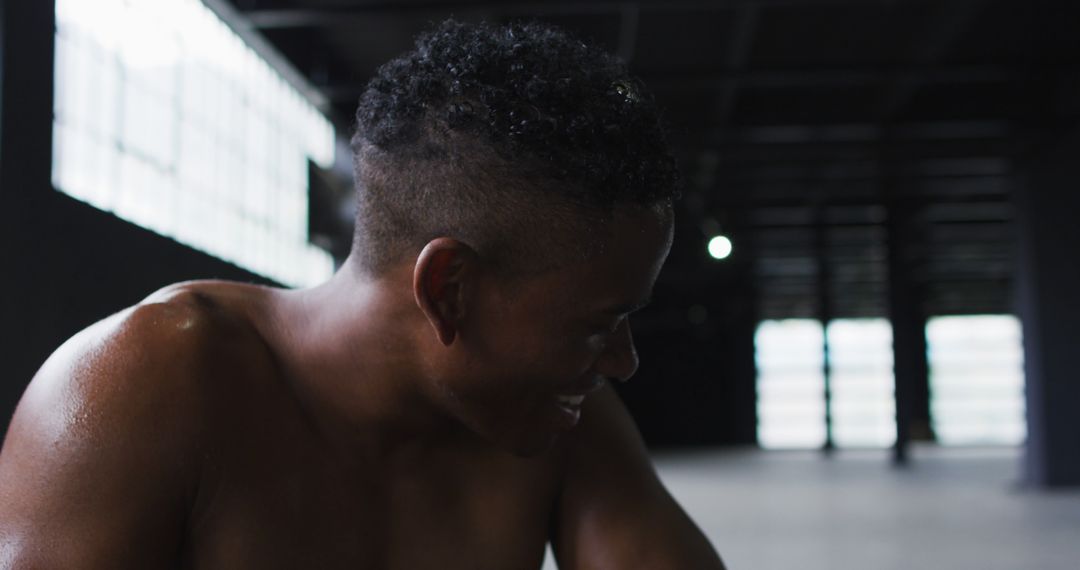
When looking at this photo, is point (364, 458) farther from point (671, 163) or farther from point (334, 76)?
point (334, 76)

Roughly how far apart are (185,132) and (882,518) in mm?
5462

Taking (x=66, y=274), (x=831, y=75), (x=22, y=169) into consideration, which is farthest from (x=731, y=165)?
(x=22, y=169)

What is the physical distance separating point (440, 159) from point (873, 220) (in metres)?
16.5

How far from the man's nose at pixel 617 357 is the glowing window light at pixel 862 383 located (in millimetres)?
24672

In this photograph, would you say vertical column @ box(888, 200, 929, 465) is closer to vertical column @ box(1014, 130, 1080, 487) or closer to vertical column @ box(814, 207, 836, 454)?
vertical column @ box(814, 207, 836, 454)

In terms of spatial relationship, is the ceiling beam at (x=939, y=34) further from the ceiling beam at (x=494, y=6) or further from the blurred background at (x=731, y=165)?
the ceiling beam at (x=494, y=6)

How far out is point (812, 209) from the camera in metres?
15.9

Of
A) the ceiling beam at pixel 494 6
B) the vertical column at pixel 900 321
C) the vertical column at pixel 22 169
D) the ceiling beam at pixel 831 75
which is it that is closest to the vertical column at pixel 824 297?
the vertical column at pixel 900 321

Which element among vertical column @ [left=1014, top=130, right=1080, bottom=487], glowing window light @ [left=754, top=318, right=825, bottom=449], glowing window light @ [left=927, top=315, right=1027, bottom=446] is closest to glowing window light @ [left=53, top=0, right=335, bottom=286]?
vertical column @ [left=1014, top=130, right=1080, bottom=487]

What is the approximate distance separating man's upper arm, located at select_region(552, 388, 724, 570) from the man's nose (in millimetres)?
183

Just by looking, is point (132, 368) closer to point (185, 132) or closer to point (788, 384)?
point (185, 132)

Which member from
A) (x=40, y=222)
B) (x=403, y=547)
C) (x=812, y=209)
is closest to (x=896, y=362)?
(x=812, y=209)

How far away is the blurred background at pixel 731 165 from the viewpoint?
6.17 m

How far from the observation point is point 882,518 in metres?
7.66
